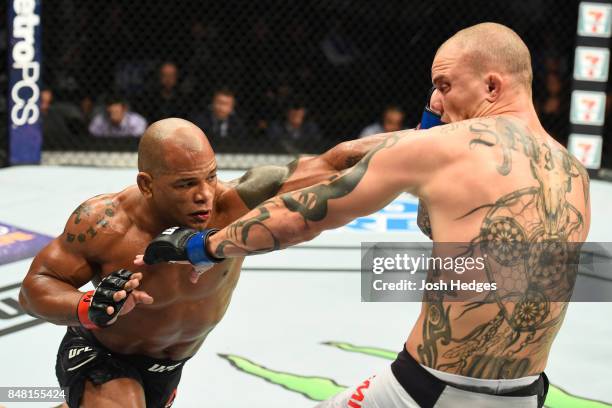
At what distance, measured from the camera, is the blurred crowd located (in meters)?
6.16

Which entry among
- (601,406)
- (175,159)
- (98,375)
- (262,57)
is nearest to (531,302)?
(175,159)

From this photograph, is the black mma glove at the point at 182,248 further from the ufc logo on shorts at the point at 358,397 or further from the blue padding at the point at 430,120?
the blue padding at the point at 430,120

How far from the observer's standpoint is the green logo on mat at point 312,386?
256 cm

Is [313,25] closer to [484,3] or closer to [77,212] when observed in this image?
[484,3]

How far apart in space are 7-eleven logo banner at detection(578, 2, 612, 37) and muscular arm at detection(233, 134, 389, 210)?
4.44 metres

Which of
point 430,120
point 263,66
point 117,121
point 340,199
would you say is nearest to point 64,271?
point 340,199

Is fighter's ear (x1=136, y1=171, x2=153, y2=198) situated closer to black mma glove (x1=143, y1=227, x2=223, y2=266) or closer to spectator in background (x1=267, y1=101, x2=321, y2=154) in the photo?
black mma glove (x1=143, y1=227, x2=223, y2=266)

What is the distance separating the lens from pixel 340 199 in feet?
5.00

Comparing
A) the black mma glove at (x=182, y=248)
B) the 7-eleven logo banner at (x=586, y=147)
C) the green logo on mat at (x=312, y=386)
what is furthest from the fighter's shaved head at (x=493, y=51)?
the 7-eleven logo banner at (x=586, y=147)

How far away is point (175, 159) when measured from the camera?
1.82 m

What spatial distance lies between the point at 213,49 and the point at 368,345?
3.94m

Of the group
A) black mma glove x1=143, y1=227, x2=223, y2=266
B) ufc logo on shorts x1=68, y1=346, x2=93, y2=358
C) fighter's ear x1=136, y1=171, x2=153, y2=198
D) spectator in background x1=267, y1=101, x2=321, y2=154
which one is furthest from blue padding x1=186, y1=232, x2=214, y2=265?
spectator in background x1=267, y1=101, x2=321, y2=154

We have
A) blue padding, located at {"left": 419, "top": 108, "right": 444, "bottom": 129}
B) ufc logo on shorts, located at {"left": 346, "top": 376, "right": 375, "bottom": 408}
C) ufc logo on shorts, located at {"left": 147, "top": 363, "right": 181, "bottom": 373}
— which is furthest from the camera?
ufc logo on shorts, located at {"left": 147, "top": 363, "right": 181, "bottom": 373}

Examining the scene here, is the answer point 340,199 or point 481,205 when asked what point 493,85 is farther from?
point 340,199
